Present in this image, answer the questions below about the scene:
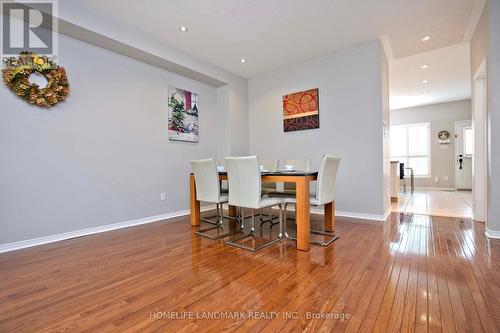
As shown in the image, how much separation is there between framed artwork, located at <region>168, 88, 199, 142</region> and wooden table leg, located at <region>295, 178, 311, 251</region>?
2.69 metres

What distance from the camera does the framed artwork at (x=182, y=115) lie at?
427 cm

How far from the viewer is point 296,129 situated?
4652 millimetres

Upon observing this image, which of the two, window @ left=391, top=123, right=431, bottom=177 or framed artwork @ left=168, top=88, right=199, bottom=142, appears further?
window @ left=391, top=123, right=431, bottom=177

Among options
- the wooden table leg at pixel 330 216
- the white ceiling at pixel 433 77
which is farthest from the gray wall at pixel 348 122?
the white ceiling at pixel 433 77

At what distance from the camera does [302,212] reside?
253 cm

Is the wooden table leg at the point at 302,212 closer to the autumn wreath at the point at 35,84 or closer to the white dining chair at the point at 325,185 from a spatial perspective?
the white dining chair at the point at 325,185

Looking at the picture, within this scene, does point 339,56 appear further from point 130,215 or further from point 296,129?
point 130,215

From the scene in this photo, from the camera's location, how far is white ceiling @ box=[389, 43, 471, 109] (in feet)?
14.8

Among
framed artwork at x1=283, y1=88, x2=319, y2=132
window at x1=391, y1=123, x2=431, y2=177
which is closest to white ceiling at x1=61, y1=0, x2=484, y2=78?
framed artwork at x1=283, y1=88, x2=319, y2=132

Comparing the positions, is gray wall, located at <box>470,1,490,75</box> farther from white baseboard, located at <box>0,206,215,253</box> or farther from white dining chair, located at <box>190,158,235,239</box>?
white baseboard, located at <box>0,206,215,253</box>

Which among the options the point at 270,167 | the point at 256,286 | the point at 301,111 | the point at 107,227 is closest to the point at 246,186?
the point at 256,286

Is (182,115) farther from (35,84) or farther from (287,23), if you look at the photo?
(287,23)

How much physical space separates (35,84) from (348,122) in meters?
4.33

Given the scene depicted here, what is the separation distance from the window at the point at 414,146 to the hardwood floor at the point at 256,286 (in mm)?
6335
